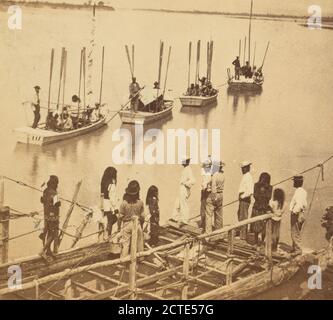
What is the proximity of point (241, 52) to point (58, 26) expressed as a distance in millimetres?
1589

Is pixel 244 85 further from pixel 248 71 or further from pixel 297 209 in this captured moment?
pixel 297 209

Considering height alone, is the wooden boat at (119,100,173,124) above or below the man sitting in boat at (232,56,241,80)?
below

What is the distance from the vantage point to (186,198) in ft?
18.9

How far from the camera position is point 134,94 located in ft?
20.2

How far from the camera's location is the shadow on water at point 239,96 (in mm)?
6504

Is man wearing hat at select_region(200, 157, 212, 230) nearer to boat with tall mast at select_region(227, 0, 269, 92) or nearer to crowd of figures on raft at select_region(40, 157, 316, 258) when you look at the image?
crowd of figures on raft at select_region(40, 157, 316, 258)

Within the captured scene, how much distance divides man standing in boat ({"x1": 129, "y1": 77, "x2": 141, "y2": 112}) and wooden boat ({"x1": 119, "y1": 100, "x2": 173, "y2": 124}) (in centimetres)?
7

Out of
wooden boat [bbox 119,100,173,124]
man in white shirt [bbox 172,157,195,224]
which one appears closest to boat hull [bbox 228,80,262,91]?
wooden boat [bbox 119,100,173,124]

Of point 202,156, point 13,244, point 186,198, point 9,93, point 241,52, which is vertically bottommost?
point 13,244

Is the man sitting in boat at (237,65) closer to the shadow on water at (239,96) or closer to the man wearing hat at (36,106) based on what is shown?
the shadow on water at (239,96)

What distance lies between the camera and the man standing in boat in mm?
6135

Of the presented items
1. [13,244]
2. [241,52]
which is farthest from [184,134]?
[13,244]

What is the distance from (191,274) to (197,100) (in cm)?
205

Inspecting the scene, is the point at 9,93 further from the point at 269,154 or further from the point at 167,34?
the point at 269,154
